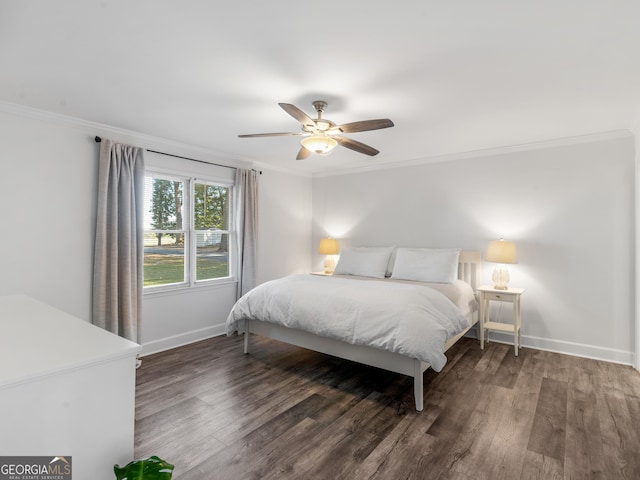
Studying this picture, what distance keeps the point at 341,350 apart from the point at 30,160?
10.6 ft

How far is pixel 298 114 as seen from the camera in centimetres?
242

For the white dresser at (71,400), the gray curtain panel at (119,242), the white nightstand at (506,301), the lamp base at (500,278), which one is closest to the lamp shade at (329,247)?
the white nightstand at (506,301)

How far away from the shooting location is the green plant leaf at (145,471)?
3.19 ft

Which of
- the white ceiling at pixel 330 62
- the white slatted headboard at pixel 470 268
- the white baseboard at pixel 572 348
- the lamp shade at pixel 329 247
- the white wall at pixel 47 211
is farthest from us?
the lamp shade at pixel 329 247

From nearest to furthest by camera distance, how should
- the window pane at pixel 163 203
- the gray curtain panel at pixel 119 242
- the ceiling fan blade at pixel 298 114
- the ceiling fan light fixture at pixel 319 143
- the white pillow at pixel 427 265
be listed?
1. the ceiling fan blade at pixel 298 114
2. the ceiling fan light fixture at pixel 319 143
3. the gray curtain panel at pixel 119 242
4. the window pane at pixel 163 203
5. the white pillow at pixel 427 265

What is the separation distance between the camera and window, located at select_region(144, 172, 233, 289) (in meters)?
3.93

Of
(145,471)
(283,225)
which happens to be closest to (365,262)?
(283,225)

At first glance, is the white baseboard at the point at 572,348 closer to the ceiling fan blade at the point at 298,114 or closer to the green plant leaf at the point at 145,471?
the ceiling fan blade at the point at 298,114

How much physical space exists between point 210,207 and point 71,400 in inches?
146

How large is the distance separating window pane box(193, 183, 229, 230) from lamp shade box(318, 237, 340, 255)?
5.13ft

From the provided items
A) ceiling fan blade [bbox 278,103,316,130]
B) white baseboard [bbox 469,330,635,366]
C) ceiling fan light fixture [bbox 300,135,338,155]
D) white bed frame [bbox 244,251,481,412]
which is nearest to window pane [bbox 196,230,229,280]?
white bed frame [bbox 244,251,481,412]

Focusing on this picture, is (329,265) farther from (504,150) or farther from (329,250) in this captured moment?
(504,150)

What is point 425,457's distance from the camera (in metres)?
2.02

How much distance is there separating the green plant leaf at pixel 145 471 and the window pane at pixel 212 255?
355 cm
